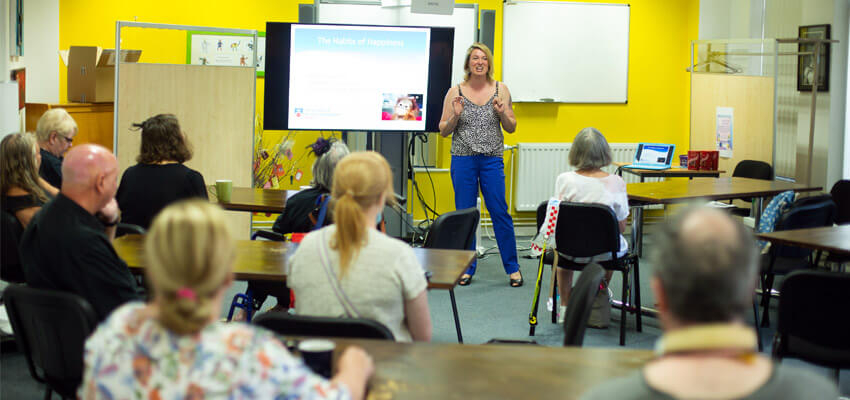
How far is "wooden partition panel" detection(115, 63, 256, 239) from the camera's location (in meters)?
5.79

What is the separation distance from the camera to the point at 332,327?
221 centimetres

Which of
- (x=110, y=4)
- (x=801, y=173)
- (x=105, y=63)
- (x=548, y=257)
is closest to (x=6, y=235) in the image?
(x=548, y=257)

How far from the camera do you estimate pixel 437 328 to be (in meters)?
4.78

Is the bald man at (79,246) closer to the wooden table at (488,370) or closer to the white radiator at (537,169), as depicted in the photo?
the wooden table at (488,370)

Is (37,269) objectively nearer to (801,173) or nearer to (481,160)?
(481,160)

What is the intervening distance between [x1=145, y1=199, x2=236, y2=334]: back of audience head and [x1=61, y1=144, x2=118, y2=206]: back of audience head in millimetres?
1340

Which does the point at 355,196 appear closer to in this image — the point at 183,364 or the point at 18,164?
the point at 183,364

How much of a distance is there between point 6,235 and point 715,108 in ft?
18.7

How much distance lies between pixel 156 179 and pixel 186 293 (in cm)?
278

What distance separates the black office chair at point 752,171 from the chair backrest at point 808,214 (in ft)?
5.56

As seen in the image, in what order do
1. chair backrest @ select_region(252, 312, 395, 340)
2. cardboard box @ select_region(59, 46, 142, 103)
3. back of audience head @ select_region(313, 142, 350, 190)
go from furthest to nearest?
1. cardboard box @ select_region(59, 46, 142, 103)
2. back of audience head @ select_region(313, 142, 350, 190)
3. chair backrest @ select_region(252, 312, 395, 340)

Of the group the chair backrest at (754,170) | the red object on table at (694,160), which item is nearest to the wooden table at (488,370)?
the chair backrest at (754,170)

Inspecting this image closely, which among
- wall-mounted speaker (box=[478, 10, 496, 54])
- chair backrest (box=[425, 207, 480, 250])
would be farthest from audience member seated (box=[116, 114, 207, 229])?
wall-mounted speaker (box=[478, 10, 496, 54])

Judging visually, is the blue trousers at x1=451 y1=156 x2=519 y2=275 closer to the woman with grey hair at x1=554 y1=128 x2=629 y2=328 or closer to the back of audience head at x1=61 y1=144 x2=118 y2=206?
the woman with grey hair at x1=554 y1=128 x2=629 y2=328
